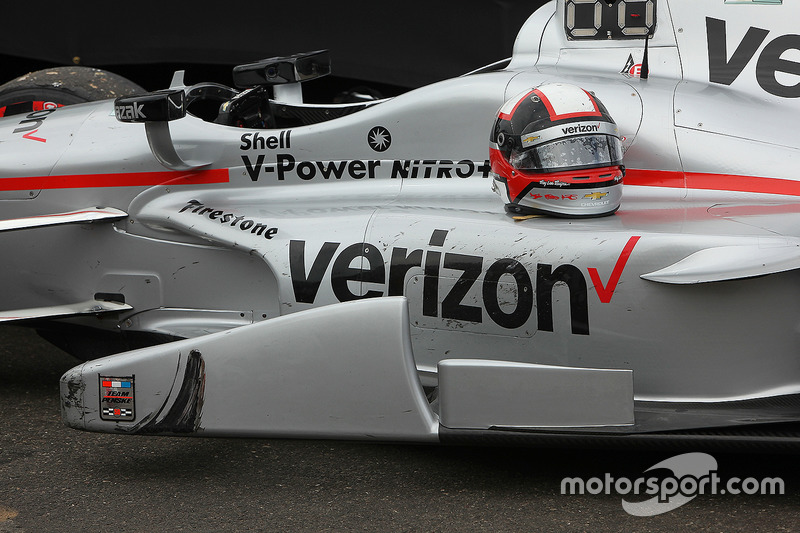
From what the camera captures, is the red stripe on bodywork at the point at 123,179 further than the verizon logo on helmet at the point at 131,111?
Yes

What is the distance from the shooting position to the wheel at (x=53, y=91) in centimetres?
552

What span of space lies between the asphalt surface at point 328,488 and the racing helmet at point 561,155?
3.04 feet

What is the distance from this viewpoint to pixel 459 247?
3430mm

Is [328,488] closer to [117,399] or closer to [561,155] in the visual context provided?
[117,399]

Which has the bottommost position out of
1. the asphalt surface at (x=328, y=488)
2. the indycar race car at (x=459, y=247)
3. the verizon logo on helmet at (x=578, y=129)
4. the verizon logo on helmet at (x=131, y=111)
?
the asphalt surface at (x=328, y=488)

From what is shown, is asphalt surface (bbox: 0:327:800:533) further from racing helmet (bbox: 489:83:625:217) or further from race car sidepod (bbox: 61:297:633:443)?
racing helmet (bbox: 489:83:625:217)

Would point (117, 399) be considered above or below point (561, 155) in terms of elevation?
below

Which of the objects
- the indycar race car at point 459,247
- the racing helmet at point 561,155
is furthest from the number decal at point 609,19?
the racing helmet at point 561,155

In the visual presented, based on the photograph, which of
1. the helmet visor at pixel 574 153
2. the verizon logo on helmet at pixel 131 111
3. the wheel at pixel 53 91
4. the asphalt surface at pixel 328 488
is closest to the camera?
the asphalt surface at pixel 328 488

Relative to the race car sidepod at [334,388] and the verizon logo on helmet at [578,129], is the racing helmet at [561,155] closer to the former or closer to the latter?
the verizon logo on helmet at [578,129]

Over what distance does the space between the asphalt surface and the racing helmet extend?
93cm

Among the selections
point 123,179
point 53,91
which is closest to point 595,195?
point 123,179

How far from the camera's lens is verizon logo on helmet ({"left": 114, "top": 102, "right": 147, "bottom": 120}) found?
399 centimetres

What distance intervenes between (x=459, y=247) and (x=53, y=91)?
314 centimetres
